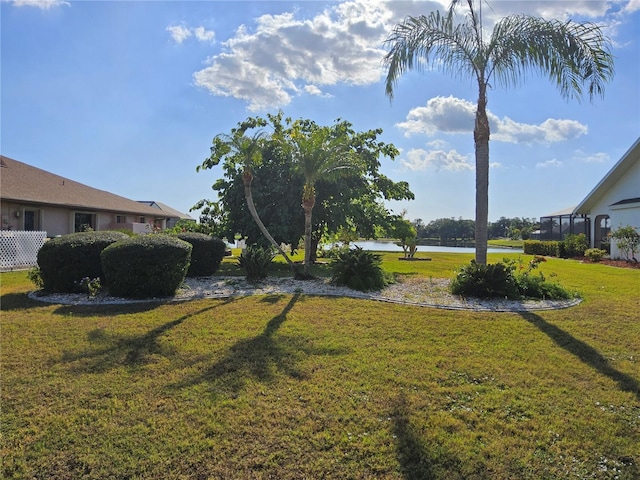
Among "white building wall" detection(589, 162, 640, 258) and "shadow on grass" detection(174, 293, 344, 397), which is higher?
"white building wall" detection(589, 162, 640, 258)

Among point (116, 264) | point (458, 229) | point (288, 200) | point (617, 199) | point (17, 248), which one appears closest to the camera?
point (116, 264)

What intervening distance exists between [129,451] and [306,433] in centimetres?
128

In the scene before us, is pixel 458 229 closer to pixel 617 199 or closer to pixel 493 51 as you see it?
pixel 617 199

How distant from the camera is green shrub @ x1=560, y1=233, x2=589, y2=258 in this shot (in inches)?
842

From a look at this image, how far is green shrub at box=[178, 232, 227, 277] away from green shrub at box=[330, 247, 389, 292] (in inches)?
148

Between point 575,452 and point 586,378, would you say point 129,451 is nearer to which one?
point 575,452

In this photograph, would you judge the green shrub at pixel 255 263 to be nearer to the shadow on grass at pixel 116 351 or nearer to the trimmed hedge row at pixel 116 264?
the trimmed hedge row at pixel 116 264

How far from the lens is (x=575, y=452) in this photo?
2801 millimetres

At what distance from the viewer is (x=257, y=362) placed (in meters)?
4.41

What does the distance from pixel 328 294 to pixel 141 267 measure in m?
4.02

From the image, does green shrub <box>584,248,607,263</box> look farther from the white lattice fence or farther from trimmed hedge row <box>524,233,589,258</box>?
the white lattice fence

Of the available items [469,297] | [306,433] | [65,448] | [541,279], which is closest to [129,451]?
[65,448]

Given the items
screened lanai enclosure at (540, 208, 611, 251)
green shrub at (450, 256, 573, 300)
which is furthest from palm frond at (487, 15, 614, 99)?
screened lanai enclosure at (540, 208, 611, 251)

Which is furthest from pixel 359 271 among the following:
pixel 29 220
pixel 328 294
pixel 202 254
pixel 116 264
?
pixel 29 220
